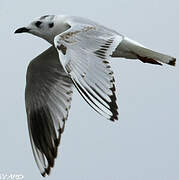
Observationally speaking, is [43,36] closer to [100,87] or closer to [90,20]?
[90,20]

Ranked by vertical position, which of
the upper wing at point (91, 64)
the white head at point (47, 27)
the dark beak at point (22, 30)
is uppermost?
the upper wing at point (91, 64)

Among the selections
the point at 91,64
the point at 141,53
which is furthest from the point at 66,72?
Result: the point at 141,53

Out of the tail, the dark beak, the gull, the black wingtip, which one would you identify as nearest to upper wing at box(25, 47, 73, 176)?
the gull

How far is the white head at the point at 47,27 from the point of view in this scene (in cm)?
516

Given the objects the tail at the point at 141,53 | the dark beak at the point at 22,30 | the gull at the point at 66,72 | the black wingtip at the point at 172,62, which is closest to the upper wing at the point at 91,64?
the gull at the point at 66,72

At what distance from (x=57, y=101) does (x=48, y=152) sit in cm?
42

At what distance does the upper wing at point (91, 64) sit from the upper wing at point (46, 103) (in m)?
0.96

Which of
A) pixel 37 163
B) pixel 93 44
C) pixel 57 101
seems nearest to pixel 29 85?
pixel 57 101

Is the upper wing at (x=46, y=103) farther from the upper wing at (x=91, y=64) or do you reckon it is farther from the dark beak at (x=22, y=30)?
the upper wing at (x=91, y=64)

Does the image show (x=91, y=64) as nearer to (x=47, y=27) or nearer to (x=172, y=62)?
(x=172, y=62)

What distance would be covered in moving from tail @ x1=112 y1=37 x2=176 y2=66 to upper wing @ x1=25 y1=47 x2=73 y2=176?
26.1 inches

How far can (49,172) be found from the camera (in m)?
5.06

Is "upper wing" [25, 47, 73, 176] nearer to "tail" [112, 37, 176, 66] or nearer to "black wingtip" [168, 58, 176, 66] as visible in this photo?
"tail" [112, 37, 176, 66]

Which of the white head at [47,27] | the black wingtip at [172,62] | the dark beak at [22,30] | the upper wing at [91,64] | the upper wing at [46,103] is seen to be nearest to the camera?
the upper wing at [91,64]
